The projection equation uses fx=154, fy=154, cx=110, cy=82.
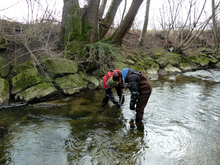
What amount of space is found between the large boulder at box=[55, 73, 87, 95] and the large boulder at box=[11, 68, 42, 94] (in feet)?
2.53

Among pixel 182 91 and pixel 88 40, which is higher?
pixel 88 40

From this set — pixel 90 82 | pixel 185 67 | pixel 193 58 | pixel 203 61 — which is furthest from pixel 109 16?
pixel 203 61

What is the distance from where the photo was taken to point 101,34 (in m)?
7.96

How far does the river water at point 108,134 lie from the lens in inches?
108

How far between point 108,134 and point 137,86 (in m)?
1.28

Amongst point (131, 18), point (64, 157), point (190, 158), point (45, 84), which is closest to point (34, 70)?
point (45, 84)

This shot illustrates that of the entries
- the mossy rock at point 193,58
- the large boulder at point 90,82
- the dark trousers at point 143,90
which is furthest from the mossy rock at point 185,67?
the dark trousers at point 143,90

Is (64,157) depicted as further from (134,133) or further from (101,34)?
(101,34)

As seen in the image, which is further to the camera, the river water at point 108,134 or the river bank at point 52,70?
the river bank at point 52,70

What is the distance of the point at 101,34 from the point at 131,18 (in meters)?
1.70

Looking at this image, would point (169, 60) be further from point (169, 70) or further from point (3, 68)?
point (3, 68)

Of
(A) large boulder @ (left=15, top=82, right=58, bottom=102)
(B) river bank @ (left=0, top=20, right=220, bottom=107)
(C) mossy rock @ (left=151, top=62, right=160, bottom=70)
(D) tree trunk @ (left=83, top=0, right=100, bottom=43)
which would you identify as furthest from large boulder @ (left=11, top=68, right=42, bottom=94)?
(C) mossy rock @ (left=151, top=62, right=160, bottom=70)

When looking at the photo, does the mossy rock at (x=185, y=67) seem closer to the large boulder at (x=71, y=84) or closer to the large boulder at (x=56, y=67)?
the large boulder at (x=71, y=84)

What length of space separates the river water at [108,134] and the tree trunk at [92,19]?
11.8ft
